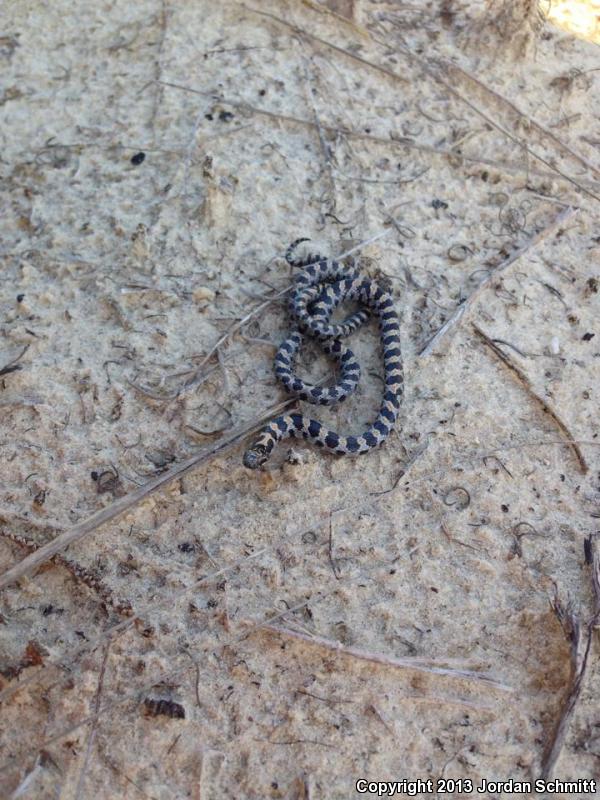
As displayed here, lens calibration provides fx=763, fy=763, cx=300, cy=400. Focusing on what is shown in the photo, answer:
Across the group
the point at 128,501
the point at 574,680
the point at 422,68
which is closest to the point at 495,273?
the point at 422,68

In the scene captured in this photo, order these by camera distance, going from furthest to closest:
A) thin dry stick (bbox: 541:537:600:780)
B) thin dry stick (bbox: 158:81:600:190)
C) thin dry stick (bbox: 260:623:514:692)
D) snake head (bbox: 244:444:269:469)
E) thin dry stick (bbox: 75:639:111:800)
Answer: thin dry stick (bbox: 158:81:600:190) < snake head (bbox: 244:444:269:469) < thin dry stick (bbox: 260:623:514:692) < thin dry stick (bbox: 541:537:600:780) < thin dry stick (bbox: 75:639:111:800)

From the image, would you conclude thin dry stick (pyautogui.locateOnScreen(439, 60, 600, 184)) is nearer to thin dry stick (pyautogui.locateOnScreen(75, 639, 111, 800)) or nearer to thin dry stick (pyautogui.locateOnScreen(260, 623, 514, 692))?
thin dry stick (pyautogui.locateOnScreen(260, 623, 514, 692))

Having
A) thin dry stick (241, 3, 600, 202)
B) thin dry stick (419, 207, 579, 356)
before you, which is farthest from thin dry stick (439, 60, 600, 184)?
thin dry stick (419, 207, 579, 356)

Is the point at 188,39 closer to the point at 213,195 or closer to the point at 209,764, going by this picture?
the point at 213,195

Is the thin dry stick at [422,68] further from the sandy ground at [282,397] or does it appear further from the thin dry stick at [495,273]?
the thin dry stick at [495,273]

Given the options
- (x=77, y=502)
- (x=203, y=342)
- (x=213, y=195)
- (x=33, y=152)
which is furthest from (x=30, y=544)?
(x=33, y=152)

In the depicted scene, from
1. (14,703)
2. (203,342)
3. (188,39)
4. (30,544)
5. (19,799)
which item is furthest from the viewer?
(188,39)

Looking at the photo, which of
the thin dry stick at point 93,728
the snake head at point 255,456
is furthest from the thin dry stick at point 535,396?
the thin dry stick at point 93,728
